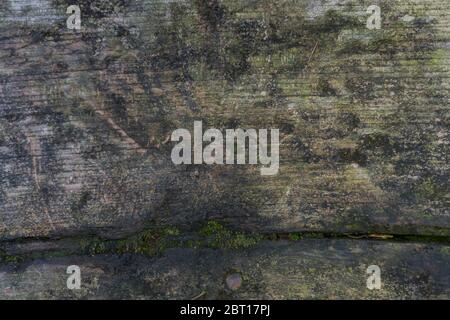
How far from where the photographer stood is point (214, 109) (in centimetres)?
271

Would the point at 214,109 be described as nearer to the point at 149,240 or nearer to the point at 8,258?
the point at 149,240

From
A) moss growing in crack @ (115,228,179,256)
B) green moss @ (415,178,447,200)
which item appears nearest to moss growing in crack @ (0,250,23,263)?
moss growing in crack @ (115,228,179,256)

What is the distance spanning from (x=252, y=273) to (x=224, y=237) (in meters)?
0.26

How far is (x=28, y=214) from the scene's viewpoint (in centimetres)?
276

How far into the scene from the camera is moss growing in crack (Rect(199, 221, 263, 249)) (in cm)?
273

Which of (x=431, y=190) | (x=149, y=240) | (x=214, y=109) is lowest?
(x=149, y=240)

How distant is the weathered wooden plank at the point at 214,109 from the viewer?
2.70 m

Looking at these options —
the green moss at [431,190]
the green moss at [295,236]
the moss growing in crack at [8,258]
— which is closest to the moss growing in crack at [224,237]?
the green moss at [295,236]

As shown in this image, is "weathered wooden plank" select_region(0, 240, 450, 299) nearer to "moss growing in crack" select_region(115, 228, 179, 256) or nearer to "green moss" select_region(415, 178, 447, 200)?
A: "moss growing in crack" select_region(115, 228, 179, 256)

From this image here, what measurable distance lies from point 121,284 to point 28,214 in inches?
27.2

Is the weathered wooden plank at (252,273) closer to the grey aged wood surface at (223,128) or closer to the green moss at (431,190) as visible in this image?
the grey aged wood surface at (223,128)

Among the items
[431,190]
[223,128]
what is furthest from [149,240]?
[431,190]

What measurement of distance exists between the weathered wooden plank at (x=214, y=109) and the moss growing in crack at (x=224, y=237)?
0.20 feet
